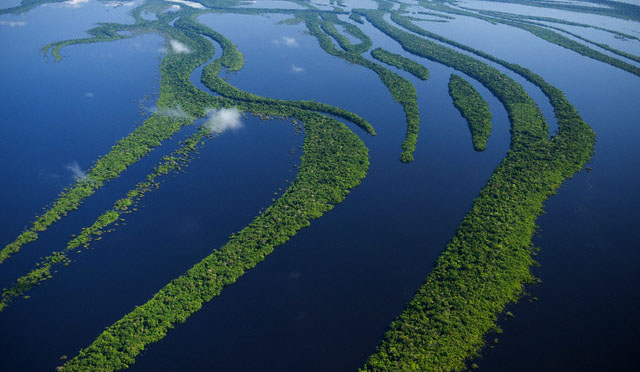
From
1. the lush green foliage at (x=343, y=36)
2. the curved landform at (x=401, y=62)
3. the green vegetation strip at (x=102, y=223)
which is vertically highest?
the lush green foliage at (x=343, y=36)

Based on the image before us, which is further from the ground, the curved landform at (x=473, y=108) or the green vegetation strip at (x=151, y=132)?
the curved landform at (x=473, y=108)

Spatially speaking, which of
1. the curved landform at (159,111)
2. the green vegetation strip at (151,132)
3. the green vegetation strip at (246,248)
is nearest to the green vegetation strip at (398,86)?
the curved landform at (159,111)

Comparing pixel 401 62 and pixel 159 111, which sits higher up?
pixel 401 62

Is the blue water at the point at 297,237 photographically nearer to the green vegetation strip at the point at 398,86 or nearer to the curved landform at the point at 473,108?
the green vegetation strip at the point at 398,86

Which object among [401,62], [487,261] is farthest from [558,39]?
[487,261]

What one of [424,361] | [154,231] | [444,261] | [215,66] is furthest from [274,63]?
[424,361]

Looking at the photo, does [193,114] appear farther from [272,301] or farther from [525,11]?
[525,11]

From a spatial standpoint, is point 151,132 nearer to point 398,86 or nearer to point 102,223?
point 102,223
